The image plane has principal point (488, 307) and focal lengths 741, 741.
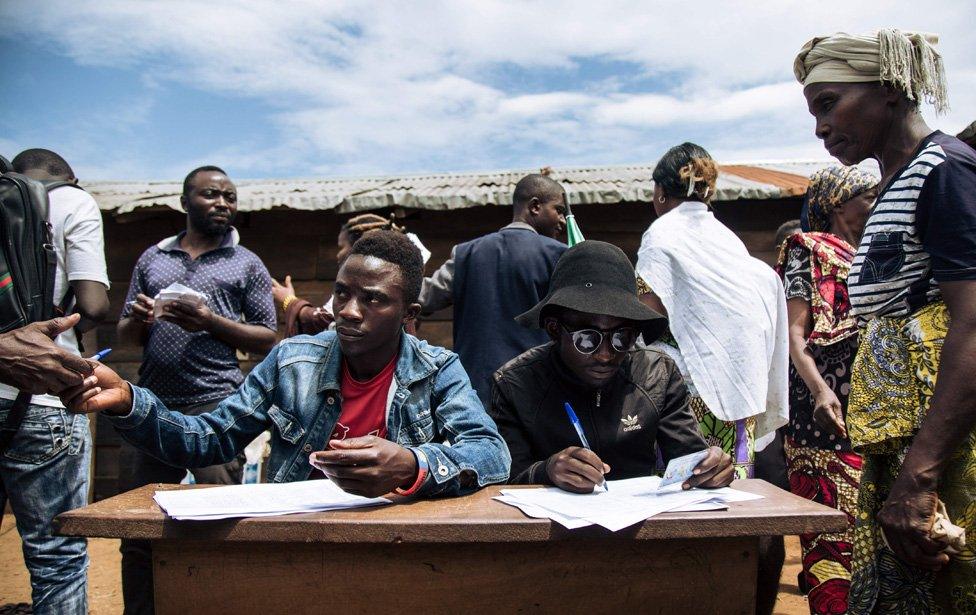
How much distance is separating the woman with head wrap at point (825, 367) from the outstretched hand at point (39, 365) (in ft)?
8.21

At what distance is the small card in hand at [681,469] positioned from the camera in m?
1.76

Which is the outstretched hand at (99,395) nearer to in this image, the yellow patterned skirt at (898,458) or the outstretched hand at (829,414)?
the yellow patterned skirt at (898,458)

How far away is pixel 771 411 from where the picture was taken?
10.2ft

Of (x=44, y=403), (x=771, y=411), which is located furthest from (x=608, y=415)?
(x=44, y=403)

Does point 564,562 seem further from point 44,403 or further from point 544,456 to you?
point 44,403

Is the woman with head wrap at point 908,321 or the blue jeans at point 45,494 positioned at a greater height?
the woman with head wrap at point 908,321

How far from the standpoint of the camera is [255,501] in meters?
1.59

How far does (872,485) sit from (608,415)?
29.4 inches

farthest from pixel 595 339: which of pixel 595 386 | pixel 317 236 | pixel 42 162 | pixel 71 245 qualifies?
pixel 317 236

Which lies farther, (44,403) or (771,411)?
(771,411)

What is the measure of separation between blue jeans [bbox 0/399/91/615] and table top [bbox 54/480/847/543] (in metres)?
1.16

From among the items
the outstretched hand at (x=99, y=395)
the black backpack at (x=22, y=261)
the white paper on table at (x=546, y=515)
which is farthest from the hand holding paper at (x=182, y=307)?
the white paper on table at (x=546, y=515)

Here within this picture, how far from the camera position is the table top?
1435mm

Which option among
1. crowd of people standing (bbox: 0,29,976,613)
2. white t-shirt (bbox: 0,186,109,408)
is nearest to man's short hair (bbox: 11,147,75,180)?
crowd of people standing (bbox: 0,29,976,613)
